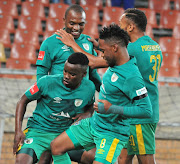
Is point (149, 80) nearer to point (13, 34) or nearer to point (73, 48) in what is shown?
point (73, 48)

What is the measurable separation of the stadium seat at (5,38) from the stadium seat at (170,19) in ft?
12.9

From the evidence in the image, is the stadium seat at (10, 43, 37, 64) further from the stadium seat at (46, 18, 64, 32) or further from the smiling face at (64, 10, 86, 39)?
the smiling face at (64, 10, 86, 39)

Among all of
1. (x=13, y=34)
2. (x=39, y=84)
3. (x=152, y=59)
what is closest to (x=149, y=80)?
(x=152, y=59)

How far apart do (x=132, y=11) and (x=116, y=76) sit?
775mm

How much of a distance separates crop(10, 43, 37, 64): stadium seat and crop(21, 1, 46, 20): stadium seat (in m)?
1.16

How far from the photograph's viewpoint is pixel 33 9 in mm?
9484

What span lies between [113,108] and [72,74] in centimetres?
52

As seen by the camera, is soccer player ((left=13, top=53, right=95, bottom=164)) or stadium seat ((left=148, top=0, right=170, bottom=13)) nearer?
soccer player ((left=13, top=53, right=95, bottom=164))

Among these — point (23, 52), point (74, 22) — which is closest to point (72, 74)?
point (74, 22)

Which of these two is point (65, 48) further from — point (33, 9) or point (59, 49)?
point (33, 9)

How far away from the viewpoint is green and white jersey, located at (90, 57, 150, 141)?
2.78 meters

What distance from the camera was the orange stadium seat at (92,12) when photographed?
30.8ft

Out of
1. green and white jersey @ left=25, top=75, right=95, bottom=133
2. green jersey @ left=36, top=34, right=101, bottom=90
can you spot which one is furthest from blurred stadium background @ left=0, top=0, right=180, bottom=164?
green and white jersey @ left=25, top=75, right=95, bottom=133

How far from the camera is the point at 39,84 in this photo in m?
3.16
